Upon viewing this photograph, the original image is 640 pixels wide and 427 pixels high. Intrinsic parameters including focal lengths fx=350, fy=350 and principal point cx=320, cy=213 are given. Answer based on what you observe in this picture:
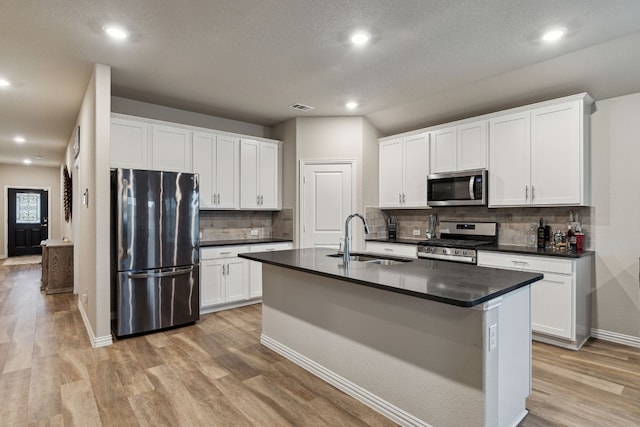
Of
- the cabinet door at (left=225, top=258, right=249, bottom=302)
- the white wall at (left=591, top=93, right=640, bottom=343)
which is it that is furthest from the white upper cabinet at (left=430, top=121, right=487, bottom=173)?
the cabinet door at (left=225, top=258, right=249, bottom=302)

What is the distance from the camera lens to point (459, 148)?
13.9 ft

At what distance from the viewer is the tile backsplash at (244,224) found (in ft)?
16.6

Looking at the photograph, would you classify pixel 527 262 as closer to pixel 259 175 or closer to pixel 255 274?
pixel 255 274

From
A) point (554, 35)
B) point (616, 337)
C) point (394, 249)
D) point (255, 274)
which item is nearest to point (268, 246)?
point (255, 274)

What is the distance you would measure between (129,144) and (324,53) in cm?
249

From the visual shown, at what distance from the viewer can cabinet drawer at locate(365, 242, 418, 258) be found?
4.46 m

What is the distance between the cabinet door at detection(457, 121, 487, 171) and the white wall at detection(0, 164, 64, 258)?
34.4ft

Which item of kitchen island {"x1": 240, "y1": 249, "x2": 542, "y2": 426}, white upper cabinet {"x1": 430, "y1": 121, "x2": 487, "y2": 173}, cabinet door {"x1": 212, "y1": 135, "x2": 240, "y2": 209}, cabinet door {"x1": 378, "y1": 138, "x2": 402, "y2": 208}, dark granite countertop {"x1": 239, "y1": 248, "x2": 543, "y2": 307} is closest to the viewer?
dark granite countertop {"x1": 239, "y1": 248, "x2": 543, "y2": 307}

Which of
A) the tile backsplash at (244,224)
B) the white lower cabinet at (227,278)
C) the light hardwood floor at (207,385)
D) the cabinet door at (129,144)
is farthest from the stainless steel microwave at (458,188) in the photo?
the cabinet door at (129,144)

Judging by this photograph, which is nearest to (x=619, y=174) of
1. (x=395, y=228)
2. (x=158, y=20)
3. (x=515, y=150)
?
(x=515, y=150)

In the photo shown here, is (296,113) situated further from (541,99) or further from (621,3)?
(621,3)

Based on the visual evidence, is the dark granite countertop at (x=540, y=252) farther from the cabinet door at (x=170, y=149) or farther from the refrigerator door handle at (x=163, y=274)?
the cabinet door at (x=170, y=149)

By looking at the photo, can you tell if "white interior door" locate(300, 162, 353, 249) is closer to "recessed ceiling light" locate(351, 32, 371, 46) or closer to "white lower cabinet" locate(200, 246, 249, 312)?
"white lower cabinet" locate(200, 246, 249, 312)

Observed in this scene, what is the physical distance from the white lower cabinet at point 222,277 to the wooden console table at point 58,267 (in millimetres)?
2939
